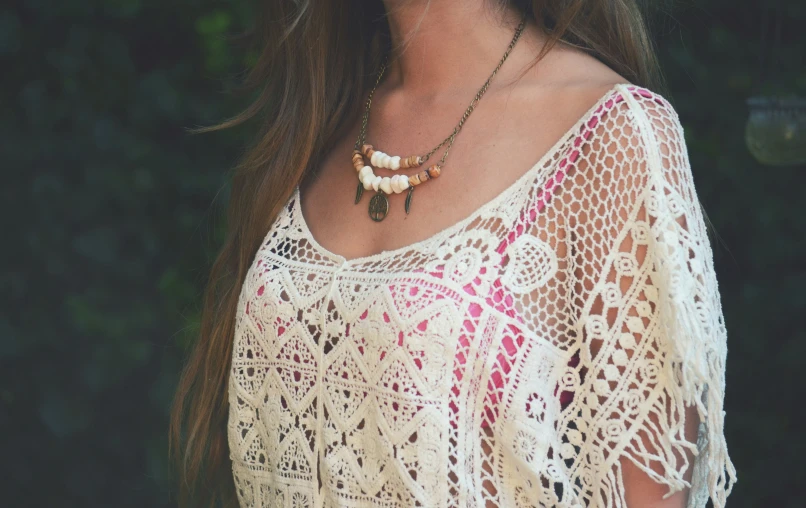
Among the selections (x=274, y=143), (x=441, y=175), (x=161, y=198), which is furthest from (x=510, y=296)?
(x=161, y=198)

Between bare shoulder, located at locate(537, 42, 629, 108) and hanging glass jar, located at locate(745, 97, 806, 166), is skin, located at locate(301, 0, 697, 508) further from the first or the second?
hanging glass jar, located at locate(745, 97, 806, 166)

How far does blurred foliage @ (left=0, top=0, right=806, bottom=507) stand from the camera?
8.54 ft

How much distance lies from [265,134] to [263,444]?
61cm

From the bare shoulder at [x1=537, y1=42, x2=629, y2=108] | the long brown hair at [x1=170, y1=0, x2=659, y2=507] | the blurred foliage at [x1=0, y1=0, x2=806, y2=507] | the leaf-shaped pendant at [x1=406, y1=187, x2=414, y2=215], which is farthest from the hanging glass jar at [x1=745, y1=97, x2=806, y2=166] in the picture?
the leaf-shaped pendant at [x1=406, y1=187, x2=414, y2=215]

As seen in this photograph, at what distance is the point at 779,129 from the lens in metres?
2.27

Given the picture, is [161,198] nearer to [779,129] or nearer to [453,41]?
[453,41]

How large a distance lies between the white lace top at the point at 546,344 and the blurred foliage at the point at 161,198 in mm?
1275

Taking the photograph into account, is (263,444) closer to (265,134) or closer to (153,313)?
(265,134)

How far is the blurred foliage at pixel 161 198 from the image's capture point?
260cm

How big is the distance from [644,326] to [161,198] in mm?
1734

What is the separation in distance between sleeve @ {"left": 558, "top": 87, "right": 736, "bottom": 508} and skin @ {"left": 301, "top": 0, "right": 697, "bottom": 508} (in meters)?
0.04

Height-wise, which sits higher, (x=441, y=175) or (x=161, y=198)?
(x=441, y=175)

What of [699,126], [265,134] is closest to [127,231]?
[265,134]

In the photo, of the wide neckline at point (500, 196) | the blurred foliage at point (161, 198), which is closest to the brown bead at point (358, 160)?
the wide neckline at point (500, 196)
